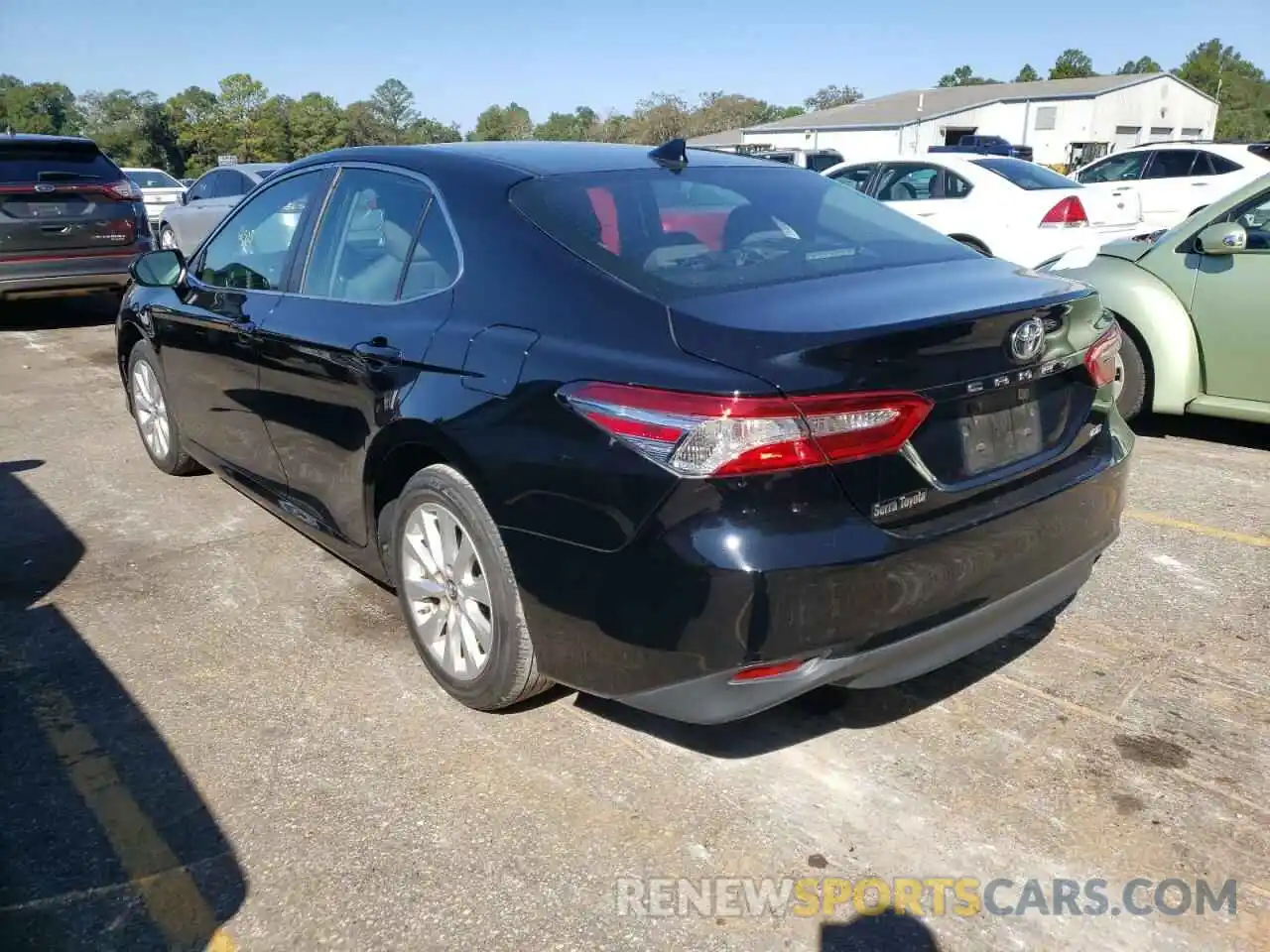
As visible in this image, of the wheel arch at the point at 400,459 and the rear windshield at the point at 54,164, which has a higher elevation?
the rear windshield at the point at 54,164

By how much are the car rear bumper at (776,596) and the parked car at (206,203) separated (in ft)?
40.0

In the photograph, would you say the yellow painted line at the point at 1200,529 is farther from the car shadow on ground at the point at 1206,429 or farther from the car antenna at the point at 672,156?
the car antenna at the point at 672,156

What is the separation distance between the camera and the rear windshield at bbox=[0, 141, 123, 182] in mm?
9898

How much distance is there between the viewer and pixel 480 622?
9.93 feet

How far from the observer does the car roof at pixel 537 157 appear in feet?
10.8

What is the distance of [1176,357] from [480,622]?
14.5ft

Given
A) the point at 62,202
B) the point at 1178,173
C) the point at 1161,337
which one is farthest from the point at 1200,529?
the point at 1178,173

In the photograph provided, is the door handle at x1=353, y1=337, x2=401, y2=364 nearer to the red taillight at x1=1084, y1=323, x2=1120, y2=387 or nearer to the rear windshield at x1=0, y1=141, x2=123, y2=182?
the red taillight at x1=1084, y1=323, x2=1120, y2=387

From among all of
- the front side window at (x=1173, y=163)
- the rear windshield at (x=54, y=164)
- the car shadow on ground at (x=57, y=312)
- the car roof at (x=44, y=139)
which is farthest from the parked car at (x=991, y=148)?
the car roof at (x=44, y=139)

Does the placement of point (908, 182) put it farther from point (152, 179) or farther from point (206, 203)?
point (152, 179)

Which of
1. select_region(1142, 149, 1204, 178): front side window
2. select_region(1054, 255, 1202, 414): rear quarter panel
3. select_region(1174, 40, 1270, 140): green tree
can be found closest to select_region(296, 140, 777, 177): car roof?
select_region(1054, 255, 1202, 414): rear quarter panel

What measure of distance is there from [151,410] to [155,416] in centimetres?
5

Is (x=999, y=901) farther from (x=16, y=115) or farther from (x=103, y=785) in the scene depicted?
(x=16, y=115)

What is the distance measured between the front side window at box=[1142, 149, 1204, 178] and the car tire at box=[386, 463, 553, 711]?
15.8 metres
